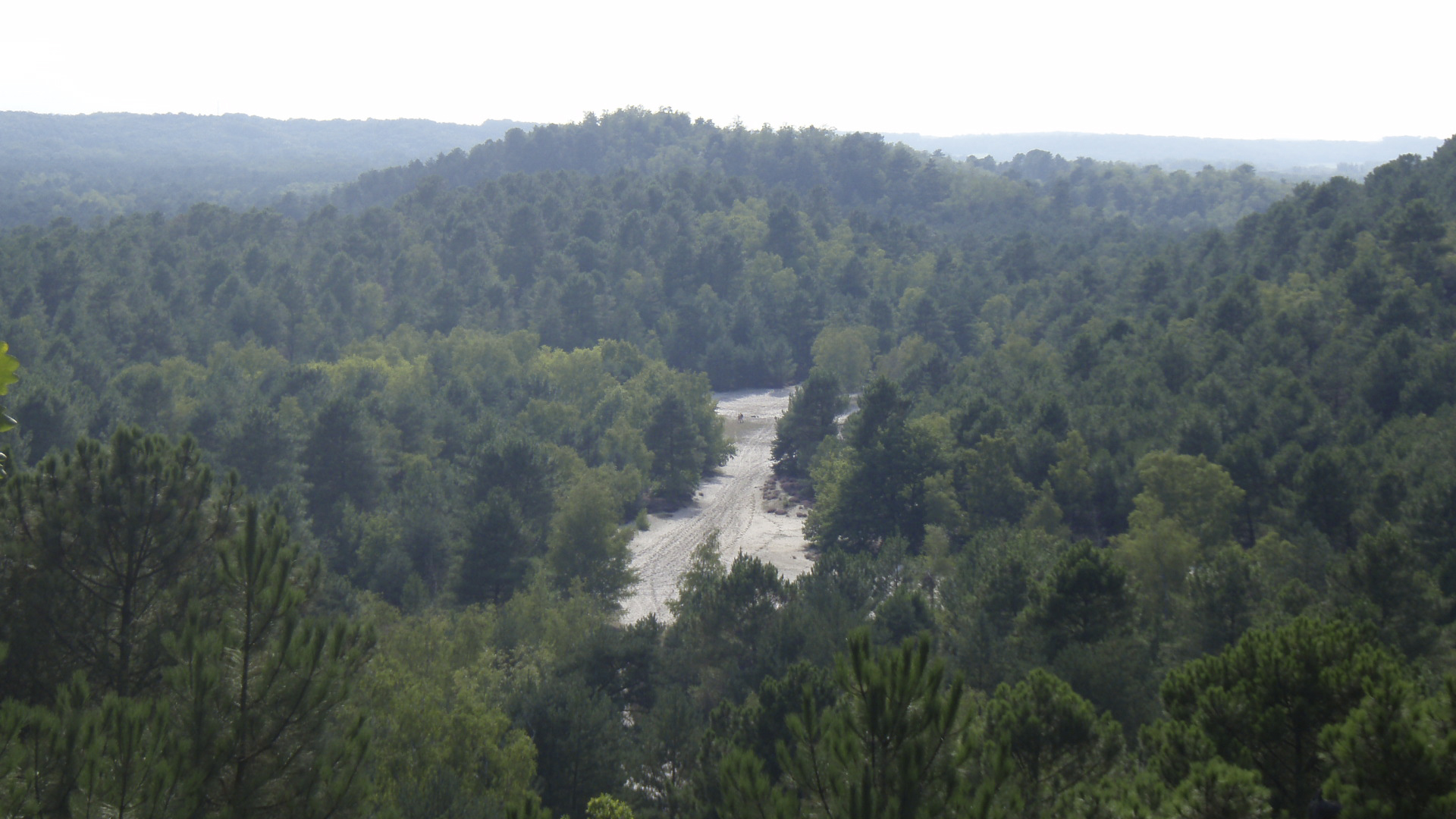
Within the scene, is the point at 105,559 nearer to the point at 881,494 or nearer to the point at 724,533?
the point at 881,494

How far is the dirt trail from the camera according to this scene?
165ft

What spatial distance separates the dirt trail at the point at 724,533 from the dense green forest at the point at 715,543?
6.05 ft

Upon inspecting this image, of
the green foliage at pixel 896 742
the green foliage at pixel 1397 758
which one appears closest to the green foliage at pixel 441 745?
the green foliage at pixel 896 742

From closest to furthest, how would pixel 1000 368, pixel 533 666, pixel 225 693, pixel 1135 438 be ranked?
pixel 225 693
pixel 533 666
pixel 1135 438
pixel 1000 368

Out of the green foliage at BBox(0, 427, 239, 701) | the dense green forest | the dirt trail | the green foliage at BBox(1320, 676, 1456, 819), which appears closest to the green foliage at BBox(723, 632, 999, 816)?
the dense green forest

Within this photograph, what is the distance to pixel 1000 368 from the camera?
228 feet

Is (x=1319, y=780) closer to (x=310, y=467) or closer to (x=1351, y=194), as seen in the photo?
(x=310, y=467)

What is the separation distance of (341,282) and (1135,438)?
281 feet

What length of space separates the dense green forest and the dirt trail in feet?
6.05

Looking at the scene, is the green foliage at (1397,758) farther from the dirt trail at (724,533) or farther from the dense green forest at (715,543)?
the dirt trail at (724,533)

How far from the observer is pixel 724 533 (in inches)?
2338

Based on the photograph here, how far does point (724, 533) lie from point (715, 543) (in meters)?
19.4

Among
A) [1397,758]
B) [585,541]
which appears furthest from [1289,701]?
[585,541]

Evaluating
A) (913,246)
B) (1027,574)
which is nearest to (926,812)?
(1027,574)
